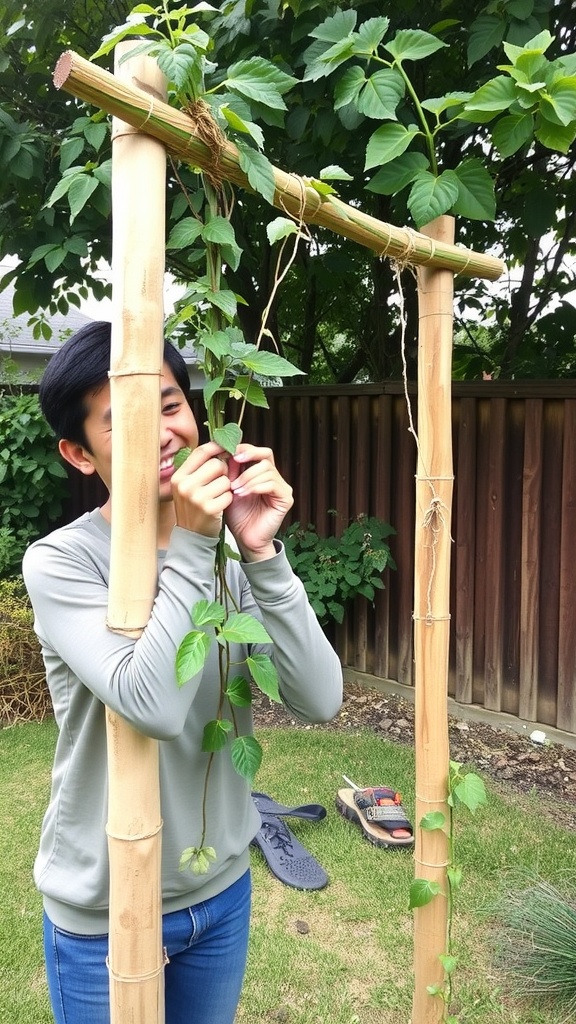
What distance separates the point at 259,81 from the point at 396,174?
2.20ft

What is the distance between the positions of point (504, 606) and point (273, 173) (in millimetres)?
3501

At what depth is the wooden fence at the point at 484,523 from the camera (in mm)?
3971

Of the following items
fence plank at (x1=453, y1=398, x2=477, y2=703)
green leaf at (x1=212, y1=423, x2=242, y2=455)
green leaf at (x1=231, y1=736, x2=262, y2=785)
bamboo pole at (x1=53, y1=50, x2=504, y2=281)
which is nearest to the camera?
bamboo pole at (x1=53, y1=50, x2=504, y2=281)

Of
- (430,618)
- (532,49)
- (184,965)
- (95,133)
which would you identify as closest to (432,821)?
(430,618)

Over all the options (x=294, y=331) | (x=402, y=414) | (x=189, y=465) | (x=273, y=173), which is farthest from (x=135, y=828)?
(x=294, y=331)

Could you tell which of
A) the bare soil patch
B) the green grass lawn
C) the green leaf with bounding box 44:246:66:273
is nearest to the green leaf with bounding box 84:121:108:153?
the green leaf with bounding box 44:246:66:273

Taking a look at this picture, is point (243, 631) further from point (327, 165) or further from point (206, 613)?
point (327, 165)

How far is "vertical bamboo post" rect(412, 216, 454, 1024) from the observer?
1.72m

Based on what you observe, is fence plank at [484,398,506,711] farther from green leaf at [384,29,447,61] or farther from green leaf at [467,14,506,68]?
green leaf at [384,29,447,61]

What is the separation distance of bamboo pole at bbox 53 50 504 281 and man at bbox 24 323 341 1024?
13.7 inches

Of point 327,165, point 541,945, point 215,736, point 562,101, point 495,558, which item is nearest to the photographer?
point 215,736

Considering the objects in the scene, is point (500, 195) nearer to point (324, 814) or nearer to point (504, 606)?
point (504, 606)

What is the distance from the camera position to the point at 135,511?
3.29 ft

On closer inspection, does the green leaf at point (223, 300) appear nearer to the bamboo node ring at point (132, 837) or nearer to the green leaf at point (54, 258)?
the bamboo node ring at point (132, 837)
